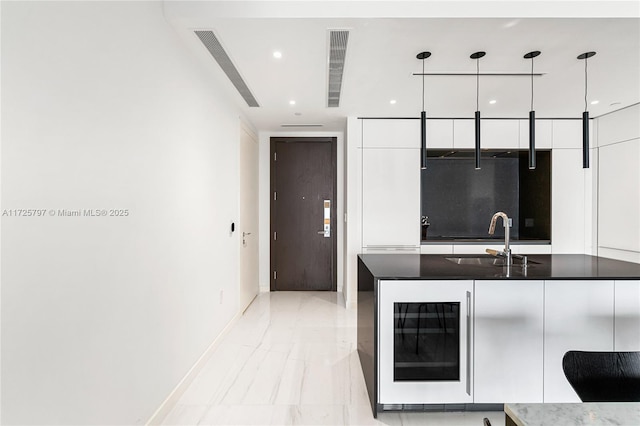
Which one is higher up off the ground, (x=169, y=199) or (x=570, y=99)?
(x=570, y=99)

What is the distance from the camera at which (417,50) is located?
2447 mm

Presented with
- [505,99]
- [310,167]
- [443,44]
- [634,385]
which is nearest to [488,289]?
[634,385]

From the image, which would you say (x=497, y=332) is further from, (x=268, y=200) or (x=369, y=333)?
(x=268, y=200)

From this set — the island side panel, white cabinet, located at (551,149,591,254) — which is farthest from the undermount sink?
white cabinet, located at (551,149,591,254)

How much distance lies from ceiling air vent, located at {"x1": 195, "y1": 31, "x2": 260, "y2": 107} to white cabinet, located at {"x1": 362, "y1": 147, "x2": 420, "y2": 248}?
1649 mm

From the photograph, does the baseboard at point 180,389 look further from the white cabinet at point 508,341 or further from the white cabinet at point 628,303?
the white cabinet at point 628,303

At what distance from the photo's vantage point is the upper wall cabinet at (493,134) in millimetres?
4309

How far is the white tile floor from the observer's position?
212 centimetres

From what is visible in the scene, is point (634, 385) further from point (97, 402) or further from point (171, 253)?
point (171, 253)

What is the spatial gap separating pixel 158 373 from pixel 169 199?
1.05 meters

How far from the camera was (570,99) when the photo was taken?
140 inches

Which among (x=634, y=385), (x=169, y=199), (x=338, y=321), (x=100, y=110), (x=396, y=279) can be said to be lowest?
(x=338, y=321)

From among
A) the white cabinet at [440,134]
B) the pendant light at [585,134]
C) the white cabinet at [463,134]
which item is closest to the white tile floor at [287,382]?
the pendant light at [585,134]

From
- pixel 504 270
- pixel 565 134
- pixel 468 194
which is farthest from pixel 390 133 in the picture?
pixel 504 270
